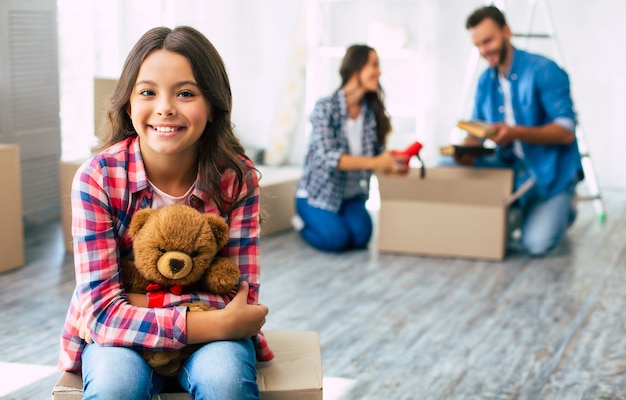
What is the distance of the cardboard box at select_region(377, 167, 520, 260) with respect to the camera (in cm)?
355

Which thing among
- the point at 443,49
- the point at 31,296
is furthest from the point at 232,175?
the point at 443,49

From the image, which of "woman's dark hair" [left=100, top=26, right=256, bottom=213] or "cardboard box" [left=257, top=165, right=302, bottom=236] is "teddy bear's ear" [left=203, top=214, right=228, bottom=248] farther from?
"cardboard box" [left=257, top=165, right=302, bottom=236]

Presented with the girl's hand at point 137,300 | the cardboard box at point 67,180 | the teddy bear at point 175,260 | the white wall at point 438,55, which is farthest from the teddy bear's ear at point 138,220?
the white wall at point 438,55

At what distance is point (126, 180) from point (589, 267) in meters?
2.43

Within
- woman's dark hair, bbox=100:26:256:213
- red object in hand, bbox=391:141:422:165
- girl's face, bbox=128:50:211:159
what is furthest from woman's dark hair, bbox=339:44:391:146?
girl's face, bbox=128:50:211:159

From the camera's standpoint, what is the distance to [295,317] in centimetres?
280

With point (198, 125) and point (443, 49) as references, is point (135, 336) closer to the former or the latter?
point (198, 125)

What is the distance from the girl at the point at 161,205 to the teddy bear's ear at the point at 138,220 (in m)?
0.04

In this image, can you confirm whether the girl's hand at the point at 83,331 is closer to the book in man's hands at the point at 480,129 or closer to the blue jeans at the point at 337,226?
the blue jeans at the point at 337,226

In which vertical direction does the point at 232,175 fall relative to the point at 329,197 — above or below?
above

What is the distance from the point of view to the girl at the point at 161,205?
1.41m

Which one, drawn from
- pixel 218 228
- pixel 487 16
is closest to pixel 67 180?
pixel 487 16

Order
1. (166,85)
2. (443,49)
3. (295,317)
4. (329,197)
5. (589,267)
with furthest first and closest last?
(443,49)
(329,197)
(589,267)
(295,317)
(166,85)

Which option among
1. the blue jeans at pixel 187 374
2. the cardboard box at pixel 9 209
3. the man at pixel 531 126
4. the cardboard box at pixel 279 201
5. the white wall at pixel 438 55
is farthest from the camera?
the white wall at pixel 438 55
